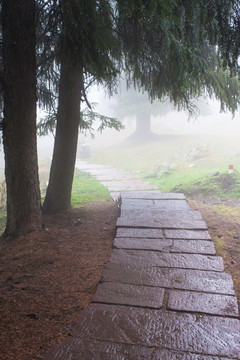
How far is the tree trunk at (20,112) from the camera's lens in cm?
376

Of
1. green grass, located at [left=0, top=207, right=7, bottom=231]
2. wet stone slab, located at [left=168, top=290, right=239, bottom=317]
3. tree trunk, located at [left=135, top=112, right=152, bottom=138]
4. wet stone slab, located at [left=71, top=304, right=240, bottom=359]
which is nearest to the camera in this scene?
wet stone slab, located at [left=71, top=304, right=240, bottom=359]

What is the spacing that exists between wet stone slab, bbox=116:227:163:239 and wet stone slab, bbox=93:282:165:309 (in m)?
1.24

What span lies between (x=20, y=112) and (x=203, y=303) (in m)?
3.31

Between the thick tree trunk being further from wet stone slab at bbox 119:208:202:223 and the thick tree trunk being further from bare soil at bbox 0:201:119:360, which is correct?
wet stone slab at bbox 119:208:202:223

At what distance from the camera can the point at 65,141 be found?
5426mm

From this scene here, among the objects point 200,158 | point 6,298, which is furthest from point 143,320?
point 200,158

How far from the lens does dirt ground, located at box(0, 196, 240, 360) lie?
6.74 ft

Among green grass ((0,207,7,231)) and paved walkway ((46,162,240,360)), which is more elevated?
paved walkway ((46,162,240,360))

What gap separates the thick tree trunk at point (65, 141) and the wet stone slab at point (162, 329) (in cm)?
359

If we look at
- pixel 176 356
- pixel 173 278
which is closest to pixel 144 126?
pixel 173 278

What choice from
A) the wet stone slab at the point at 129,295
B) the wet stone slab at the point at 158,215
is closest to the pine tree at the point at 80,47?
the wet stone slab at the point at 158,215

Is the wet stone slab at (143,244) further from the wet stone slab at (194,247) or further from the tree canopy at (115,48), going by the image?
the tree canopy at (115,48)

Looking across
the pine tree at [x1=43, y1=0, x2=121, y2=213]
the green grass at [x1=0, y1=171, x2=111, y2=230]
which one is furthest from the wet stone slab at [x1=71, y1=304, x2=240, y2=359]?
the green grass at [x1=0, y1=171, x2=111, y2=230]

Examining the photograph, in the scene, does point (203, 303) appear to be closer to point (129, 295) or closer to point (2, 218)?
point (129, 295)
